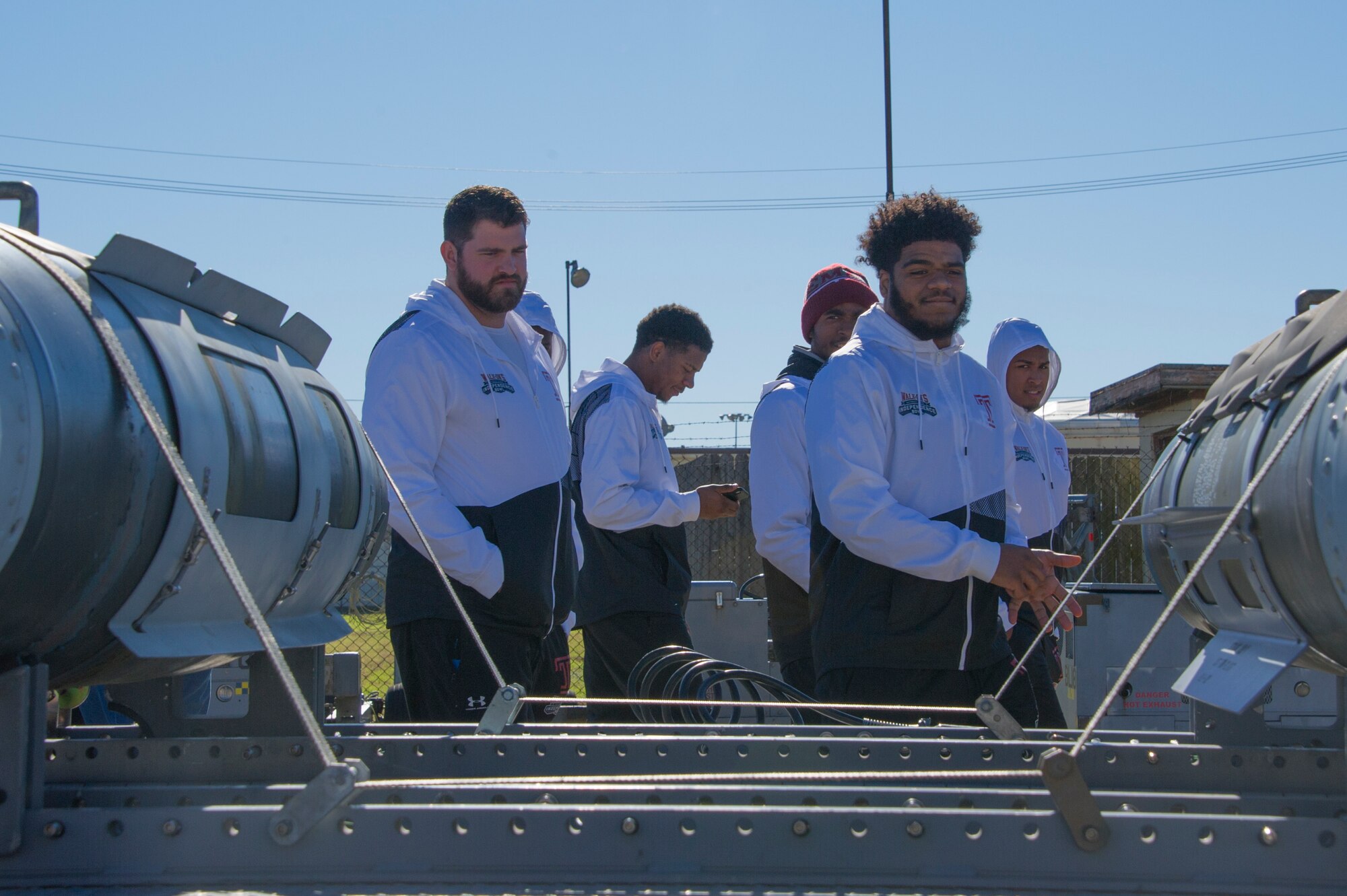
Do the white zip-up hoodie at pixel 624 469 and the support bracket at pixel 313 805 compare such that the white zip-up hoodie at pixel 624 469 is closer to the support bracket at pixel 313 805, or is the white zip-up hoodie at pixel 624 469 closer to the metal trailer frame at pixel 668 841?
the metal trailer frame at pixel 668 841

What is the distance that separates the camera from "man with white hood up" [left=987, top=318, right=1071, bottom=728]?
571 centimetres

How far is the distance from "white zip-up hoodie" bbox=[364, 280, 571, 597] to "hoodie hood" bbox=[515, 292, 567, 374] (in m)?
0.98

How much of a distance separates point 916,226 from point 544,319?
202 cm

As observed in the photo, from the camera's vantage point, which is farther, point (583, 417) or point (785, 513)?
point (583, 417)

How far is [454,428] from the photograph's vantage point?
4117mm

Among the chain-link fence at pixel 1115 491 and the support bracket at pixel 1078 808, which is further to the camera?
the chain-link fence at pixel 1115 491

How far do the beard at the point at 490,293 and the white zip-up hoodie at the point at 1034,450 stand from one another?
239cm

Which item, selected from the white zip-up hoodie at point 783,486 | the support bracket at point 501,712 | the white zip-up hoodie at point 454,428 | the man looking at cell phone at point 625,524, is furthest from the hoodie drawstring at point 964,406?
the support bracket at point 501,712

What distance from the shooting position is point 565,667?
4605mm

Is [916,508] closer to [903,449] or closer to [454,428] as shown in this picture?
[903,449]

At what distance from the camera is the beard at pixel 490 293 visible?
431 centimetres

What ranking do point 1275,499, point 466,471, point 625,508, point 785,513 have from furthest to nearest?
point 625,508 → point 785,513 → point 466,471 → point 1275,499

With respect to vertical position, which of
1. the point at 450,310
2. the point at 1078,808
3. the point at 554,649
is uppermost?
the point at 450,310

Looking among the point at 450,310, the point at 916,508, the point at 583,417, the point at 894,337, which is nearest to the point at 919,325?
the point at 894,337
